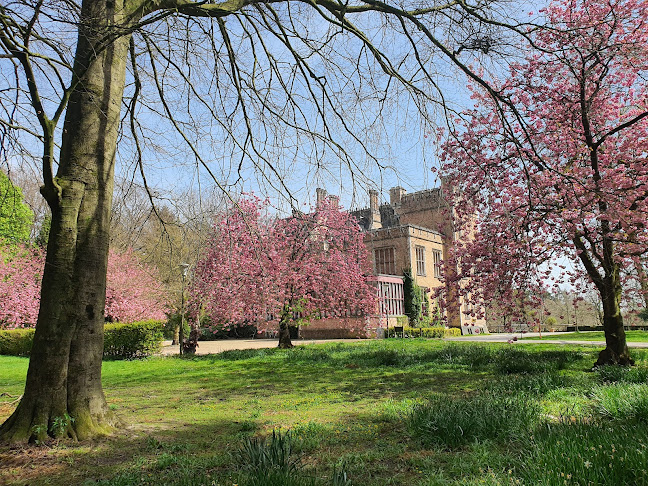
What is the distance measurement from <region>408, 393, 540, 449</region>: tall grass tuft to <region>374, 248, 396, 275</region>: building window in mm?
30186

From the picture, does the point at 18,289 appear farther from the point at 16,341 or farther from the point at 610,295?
the point at 610,295

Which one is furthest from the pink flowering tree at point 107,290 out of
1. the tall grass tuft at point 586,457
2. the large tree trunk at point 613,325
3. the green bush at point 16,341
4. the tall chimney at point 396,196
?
the tall grass tuft at point 586,457

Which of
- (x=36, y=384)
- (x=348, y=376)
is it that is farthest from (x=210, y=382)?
(x=36, y=384)

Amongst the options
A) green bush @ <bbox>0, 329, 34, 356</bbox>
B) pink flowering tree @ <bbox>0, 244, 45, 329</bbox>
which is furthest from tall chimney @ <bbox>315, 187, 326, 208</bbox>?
pink flowering tree @ <bbox>0, 244, 45, 329</bbox>

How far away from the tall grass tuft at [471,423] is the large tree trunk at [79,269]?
9.91 ft

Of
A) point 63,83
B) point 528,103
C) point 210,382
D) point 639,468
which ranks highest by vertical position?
point 528,103

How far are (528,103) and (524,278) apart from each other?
3.84 metres

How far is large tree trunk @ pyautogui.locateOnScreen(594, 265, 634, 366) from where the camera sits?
8586 millimetres

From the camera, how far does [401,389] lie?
7066mm

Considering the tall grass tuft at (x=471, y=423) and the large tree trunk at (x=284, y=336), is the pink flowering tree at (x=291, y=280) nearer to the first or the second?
the large tree trunk at (x=284, y=336)

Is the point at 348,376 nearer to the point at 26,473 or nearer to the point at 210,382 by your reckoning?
the point at 210,382

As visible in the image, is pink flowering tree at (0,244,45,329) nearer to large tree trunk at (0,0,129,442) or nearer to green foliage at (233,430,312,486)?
large tree trunk at (0,0,129,442)

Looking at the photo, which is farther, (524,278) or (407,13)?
(524,278)

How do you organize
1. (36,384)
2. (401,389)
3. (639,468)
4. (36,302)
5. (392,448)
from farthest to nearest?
(36,302)
(401,389)
(36,384)
(392,448)
(639,468)
